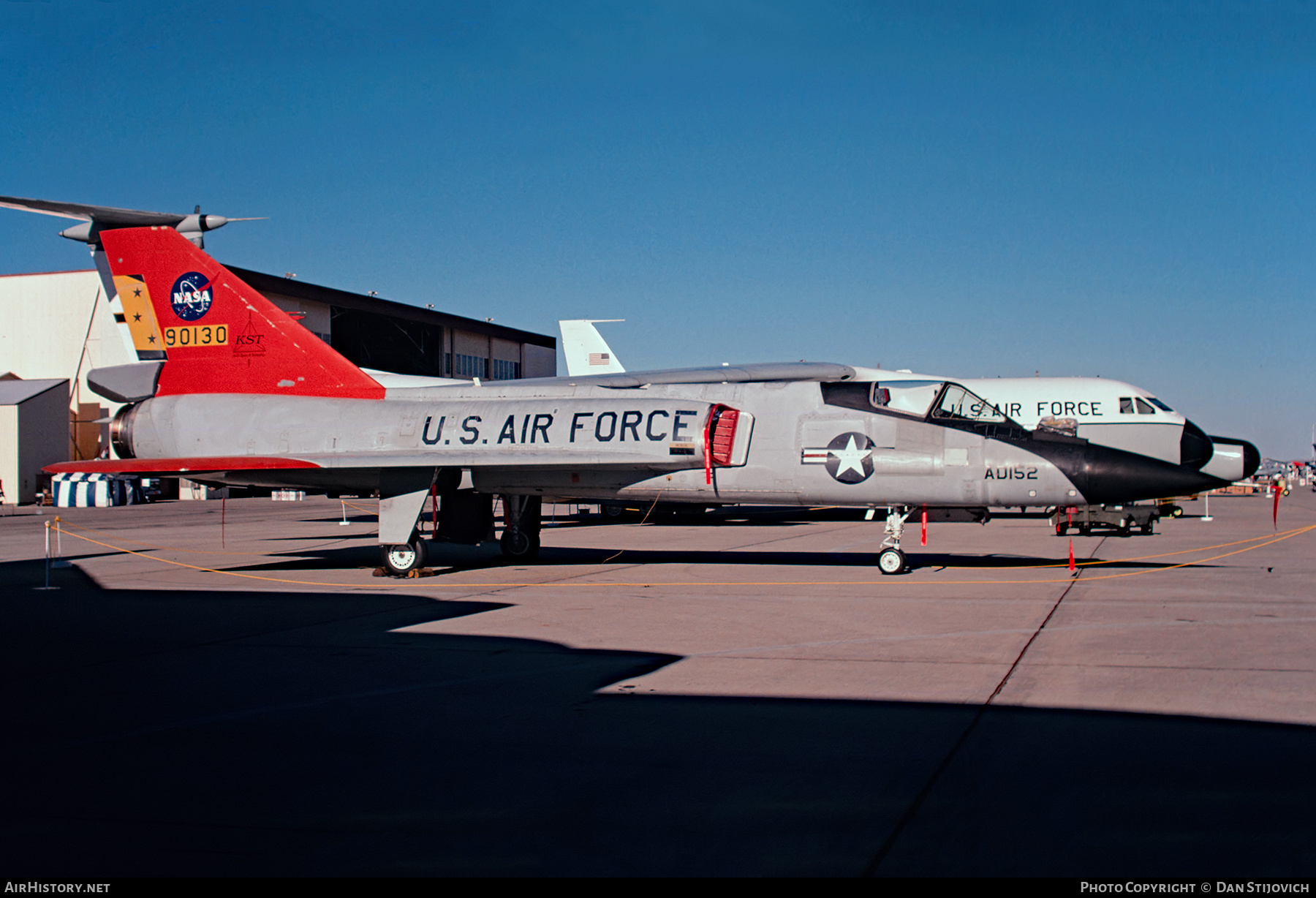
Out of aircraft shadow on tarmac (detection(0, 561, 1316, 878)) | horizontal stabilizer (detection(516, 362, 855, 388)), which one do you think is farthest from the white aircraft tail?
aircraft shadow on tarmac (detection(0, 561, 1316, 878))

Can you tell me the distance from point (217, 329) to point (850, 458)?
32.5 feet

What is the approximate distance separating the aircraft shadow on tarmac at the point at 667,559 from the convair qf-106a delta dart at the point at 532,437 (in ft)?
2.79

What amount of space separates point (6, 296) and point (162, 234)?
120 ft

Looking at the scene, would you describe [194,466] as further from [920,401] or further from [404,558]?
[920,401]

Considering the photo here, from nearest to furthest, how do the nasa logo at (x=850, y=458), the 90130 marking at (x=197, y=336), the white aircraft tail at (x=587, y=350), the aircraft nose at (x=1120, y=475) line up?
the aircraft nose at (x=1120, y=475), the nasa logo at (x=850, y=458), the 90130 marking at (x=197, y=336), the white aircraft tail at (x=587, y=350)

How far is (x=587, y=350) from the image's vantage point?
32.7m

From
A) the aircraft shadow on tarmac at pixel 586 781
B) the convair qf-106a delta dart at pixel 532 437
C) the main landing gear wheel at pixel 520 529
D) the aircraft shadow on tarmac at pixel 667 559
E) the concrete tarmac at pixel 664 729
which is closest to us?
the aircraft shadow on tarmac at pixel 586 781

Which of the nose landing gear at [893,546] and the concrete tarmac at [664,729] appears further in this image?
the nose landing gear at [893,546]

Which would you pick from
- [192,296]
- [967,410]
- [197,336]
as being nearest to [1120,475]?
[967,410]

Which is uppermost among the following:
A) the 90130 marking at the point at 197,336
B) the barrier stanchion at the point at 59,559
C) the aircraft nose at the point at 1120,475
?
the 90130 marking at the point at 197,336

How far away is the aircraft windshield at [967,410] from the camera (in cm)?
1282

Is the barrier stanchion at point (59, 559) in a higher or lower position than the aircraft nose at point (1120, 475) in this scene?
lower

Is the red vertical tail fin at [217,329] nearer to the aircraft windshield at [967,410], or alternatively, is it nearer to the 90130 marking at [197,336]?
the 90130 marking at [197,336]

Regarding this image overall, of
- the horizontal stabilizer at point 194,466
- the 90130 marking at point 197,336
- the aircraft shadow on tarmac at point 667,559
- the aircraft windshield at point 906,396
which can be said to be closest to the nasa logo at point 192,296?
the 90130 marking at point 197,336
